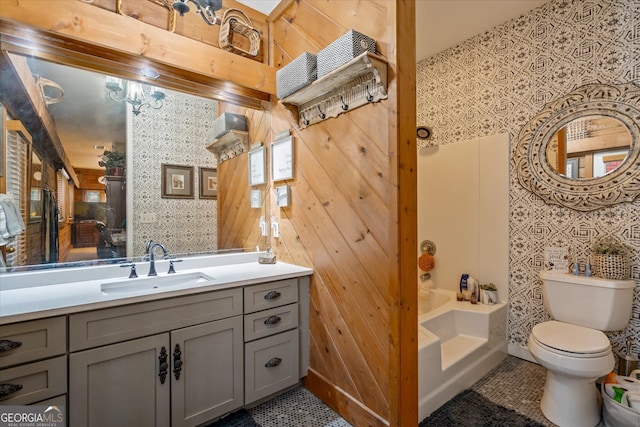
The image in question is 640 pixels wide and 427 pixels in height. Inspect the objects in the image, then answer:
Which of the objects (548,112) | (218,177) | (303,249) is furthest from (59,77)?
(548,112)

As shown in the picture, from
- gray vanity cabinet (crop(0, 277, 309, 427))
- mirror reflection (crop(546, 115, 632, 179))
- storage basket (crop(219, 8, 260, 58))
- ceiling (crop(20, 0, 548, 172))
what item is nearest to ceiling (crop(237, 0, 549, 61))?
ceiling (crop(20, 0, 548, 172))

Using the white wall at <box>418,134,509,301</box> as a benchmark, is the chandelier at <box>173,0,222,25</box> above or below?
above

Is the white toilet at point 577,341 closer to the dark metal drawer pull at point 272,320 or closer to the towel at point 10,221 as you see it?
the dark metal drawer pull at point 272,320

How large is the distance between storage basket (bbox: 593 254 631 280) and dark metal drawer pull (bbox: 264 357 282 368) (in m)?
2.25

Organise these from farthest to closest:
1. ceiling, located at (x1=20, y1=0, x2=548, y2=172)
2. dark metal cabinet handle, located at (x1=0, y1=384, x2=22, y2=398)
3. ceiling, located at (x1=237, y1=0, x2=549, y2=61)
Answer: ceiling, located at (x1=237, y1=0, x2=549, y2=61) < ceiling, located at (x1=20, y1=0, x2=548, y2=172) < dark metal cabinet handle, located at (x1=0, y1=384, x2=22, y2=398)

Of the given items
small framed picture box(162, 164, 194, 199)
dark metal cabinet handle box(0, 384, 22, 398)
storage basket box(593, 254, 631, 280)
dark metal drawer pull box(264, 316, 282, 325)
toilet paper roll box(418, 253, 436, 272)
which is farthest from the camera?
toilet paper roll box(418, 253, 436, 272)

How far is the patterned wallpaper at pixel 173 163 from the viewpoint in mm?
1930

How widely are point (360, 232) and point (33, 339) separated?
4.97 ft

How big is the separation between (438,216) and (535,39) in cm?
169

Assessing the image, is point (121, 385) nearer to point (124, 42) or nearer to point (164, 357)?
point (164, 357)

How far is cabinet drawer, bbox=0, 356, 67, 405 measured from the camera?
1120 millimetres

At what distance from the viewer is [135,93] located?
74.7 inches

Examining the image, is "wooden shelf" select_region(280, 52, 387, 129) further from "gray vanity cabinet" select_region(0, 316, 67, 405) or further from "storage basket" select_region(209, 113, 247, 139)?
"gray vanity cabinet" select_region(0, 316, 67, 405)

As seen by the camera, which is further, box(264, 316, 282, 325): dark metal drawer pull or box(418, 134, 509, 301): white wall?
box(418, 134, 509, 301): white wall
